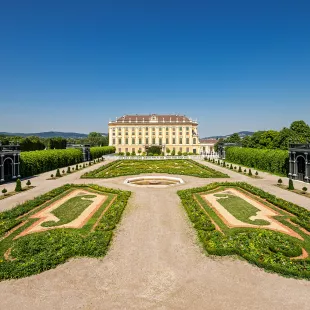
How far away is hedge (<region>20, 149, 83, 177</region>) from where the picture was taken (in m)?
39.9

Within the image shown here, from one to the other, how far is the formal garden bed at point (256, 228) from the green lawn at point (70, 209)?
8.34 metres

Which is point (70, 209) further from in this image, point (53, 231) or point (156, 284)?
point (156, 284)

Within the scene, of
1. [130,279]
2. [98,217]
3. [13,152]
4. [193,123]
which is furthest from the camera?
[193,123]

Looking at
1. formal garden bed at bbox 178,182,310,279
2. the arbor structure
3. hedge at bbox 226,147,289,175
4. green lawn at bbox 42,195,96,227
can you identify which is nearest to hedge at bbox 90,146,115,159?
the arbor structure

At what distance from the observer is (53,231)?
50.7 feet

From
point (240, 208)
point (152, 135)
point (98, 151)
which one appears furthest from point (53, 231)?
point (152, 135)

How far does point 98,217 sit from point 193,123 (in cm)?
9464

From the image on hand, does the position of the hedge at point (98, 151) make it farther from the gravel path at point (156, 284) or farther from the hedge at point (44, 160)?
the gravel path at point (156, 284)

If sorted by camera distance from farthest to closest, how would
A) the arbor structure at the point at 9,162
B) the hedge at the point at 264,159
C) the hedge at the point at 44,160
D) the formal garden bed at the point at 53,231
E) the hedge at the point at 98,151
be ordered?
the hedge at the point at 98,151, the hedge at the point at 264,159, the hedge at the point at 44,160, the arbor structure at the point at 9,162, the formal garden bed at the point at 53,231

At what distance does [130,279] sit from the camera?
1041cm

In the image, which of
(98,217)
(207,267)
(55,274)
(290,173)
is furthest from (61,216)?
(290,173)

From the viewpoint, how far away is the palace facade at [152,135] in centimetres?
10644

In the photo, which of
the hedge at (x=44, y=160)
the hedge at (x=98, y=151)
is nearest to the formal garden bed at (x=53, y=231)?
the hedge at (x=44, y=160)

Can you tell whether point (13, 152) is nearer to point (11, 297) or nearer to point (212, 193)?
point (212, 193)
